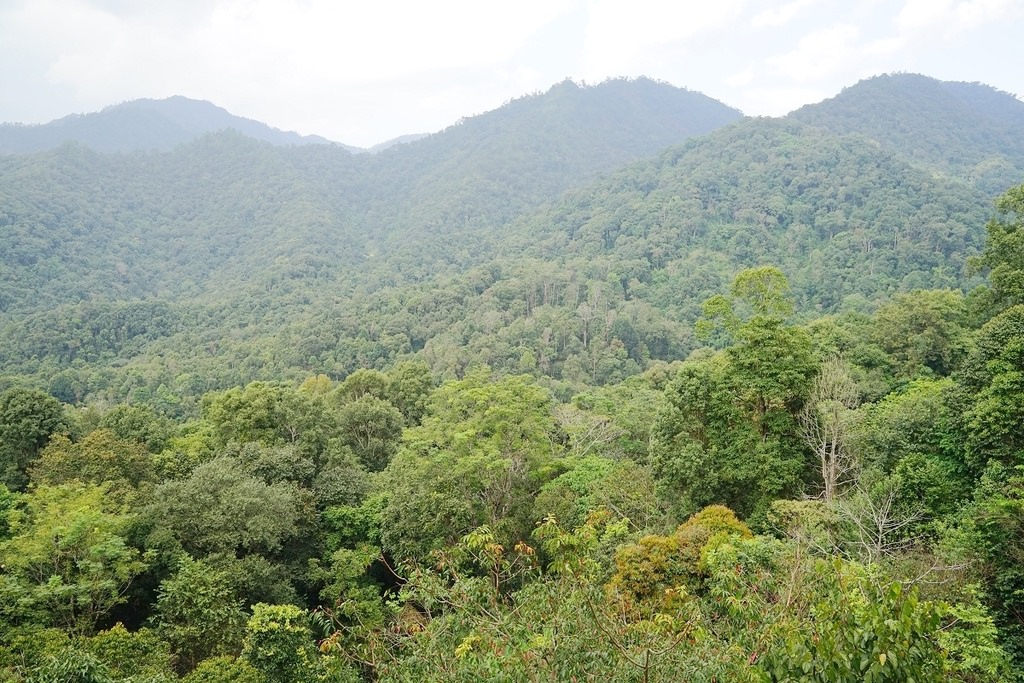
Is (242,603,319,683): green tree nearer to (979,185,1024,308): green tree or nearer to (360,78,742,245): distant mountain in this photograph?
(979,185,1024,308): green tree

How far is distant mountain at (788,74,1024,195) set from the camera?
114 meters

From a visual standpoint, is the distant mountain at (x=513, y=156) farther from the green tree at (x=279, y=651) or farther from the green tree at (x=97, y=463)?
the green tree at (x=279, y=651)

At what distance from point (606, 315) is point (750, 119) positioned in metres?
73.0

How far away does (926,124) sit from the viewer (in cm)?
13088

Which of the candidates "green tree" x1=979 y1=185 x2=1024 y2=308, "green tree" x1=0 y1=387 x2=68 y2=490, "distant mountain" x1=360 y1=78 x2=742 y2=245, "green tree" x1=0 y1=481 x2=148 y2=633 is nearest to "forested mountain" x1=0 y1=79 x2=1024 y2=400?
"distant mountain" x1=360 y1=78 x2=742 y2=245

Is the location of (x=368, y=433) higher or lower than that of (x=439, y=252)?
higher

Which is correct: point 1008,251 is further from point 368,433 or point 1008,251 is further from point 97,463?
point 97,463

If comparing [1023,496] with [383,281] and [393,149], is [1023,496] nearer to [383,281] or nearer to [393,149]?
[383,281]

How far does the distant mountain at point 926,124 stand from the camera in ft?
373

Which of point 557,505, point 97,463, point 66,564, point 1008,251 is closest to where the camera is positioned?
point 66,564

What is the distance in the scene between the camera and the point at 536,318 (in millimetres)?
58062

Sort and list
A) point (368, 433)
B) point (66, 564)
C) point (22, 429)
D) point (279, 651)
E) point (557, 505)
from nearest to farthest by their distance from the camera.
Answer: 1. point (279, 651)
2. point (66, 564)
3. point (557, 505)
4. point (22, 429)
5. point (368, 433)

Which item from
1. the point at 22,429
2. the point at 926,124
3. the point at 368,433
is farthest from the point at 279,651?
the point at 926,124

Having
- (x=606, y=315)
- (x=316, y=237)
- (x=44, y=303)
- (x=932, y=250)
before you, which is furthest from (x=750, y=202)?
(x=44, y=303)
